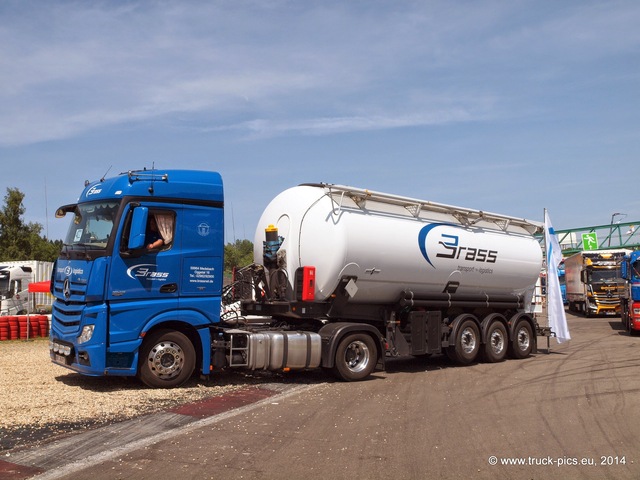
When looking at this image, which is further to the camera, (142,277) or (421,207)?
(421,207)

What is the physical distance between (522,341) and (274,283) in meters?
7.46

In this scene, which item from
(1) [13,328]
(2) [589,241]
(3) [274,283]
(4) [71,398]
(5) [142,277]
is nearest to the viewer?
(4) [71,398]

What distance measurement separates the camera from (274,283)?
12500 millimetres

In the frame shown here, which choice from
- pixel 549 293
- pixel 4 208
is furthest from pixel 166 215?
pixel 4 208

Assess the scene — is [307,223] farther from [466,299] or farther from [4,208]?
[4,208]

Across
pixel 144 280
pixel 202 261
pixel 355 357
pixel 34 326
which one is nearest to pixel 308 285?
pixel 355 357

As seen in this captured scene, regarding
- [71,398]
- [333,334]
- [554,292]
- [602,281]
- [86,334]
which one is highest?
[602,281]

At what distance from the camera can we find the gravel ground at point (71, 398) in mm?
8156

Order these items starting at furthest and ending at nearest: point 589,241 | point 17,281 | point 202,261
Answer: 1. point 589,241
2. point 17,281
3. point 202,261

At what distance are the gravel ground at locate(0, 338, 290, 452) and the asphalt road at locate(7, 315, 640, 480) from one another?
799 mm

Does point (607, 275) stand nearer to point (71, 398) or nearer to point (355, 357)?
point (355, 357)

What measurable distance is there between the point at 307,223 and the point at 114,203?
356cm

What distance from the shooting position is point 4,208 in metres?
36.5

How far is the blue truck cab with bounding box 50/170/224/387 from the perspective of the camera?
10070mm
